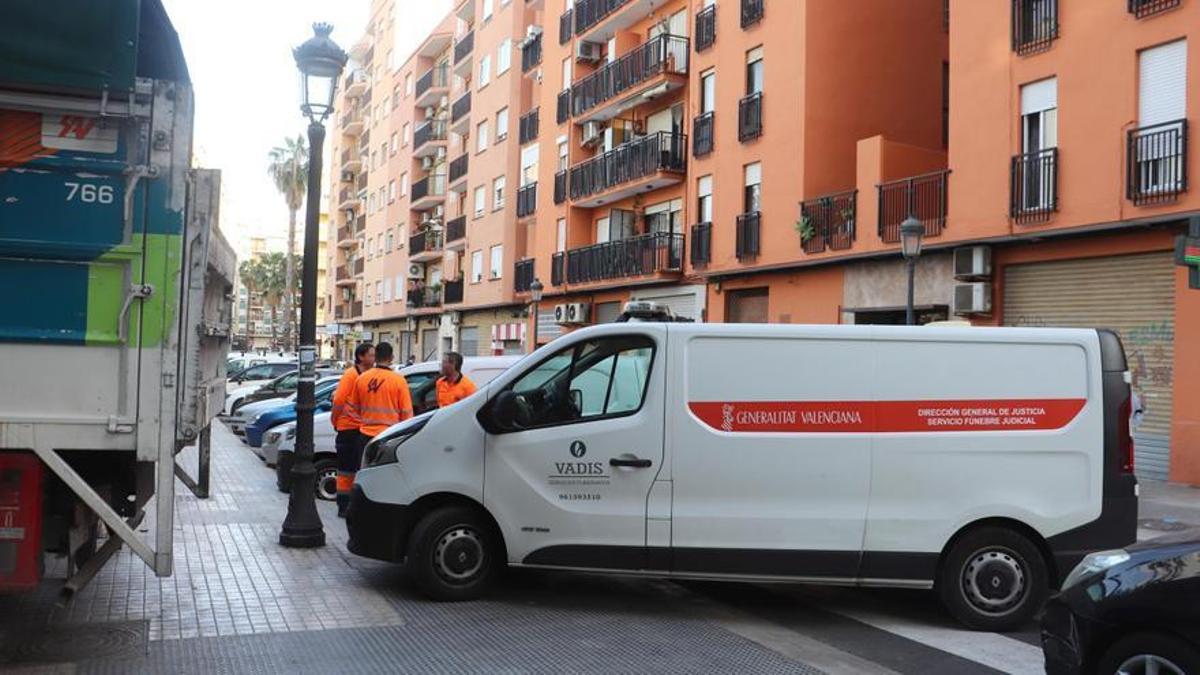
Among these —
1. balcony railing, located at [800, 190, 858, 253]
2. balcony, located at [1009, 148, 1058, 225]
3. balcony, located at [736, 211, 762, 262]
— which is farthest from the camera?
balcony, located at [736, 211, 762, 262]

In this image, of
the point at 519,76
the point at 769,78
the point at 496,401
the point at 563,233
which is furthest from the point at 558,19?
the point at 496,401

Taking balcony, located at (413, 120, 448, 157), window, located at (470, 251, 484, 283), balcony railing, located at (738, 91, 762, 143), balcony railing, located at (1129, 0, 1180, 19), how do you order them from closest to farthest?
balcony railing, located at (1129, 0, 1180, 19)
balcony railing, located at (738, 91, 762, 143)
window, located at (470, 251, 484, 283)
balcony, located at (413, 120, 448, 157)

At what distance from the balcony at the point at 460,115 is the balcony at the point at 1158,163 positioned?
1365 inches

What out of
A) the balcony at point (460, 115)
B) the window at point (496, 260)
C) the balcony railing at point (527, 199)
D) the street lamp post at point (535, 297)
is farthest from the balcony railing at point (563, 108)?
the balcony at point (460, 115)

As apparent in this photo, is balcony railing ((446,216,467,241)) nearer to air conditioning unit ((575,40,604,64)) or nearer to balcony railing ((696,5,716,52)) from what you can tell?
air conditioning unit ((575,40,604,64))

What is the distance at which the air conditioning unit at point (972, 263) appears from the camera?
1758 centimetres

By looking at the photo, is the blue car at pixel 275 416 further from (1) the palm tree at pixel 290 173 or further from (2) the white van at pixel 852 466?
(1) the palm tree at pixel 290 173

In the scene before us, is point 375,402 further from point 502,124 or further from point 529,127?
point 502,124

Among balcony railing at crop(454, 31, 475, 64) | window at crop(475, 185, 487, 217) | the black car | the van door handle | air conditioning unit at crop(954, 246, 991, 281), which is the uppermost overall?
balcony railing at crop(454, 31, 475, 64)

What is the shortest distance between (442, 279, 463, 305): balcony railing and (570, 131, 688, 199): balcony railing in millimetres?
12781

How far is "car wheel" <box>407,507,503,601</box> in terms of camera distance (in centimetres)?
659

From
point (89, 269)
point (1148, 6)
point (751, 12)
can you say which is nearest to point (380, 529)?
point (89, 269)

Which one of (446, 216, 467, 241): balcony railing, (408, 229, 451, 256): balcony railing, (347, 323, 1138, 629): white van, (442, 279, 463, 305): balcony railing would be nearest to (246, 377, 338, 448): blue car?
(347, 323, 1138, 629): white van

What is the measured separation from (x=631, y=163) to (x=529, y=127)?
10545 mm
